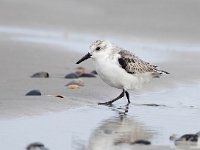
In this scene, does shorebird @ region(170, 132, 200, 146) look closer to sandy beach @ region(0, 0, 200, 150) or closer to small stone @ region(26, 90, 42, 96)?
sandy beach @ region(0, 0, 200, 150)

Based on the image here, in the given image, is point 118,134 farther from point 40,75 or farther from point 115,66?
point 40,75

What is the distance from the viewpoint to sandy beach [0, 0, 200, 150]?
7.14 meters

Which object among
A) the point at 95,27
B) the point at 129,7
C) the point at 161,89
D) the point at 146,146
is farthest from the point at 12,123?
the point at 129,7

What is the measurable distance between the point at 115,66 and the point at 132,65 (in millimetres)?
293

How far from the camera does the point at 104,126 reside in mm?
7527

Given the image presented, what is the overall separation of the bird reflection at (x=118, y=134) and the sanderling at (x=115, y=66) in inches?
39.5

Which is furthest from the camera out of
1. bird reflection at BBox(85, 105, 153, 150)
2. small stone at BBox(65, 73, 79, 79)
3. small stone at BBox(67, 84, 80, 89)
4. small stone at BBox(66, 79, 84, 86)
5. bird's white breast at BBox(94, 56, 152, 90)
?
small stone at BBox(65, 73, 79, 79)

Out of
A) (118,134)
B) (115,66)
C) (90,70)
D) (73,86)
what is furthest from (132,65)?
(118,134)

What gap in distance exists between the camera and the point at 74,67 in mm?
11531

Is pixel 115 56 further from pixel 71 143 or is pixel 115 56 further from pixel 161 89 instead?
pixel 71 143

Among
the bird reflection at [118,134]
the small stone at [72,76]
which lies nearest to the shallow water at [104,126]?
the bird reflection at [118,134]

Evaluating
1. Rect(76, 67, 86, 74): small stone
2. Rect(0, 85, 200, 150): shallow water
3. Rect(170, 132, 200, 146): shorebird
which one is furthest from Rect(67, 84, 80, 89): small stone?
Rect(170, 132, 200, 146): shorebird

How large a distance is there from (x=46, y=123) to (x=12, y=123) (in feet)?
1.15

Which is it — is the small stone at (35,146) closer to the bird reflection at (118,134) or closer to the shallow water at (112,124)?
the shallow water at (112,124)
